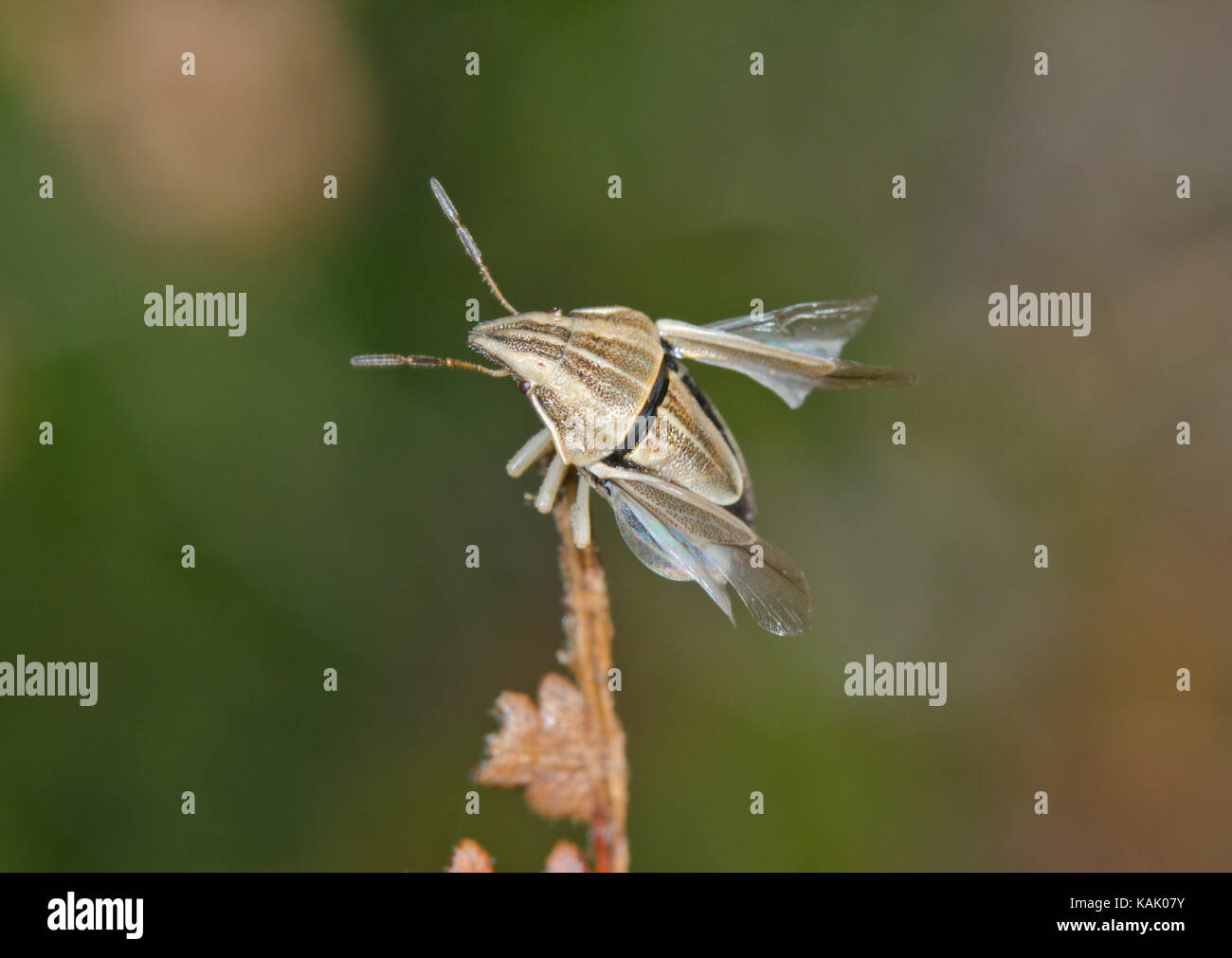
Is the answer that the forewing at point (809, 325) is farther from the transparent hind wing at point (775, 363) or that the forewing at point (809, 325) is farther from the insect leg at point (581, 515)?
the insect leg at point (581, 515)

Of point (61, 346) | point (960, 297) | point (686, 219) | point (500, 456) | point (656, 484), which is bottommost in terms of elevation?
point (656, 484)

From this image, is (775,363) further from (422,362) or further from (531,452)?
(422,362)

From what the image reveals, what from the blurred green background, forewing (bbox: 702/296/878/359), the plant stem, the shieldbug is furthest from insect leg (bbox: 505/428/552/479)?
the blurred green background

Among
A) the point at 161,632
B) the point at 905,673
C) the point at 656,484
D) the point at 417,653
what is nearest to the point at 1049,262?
the point at 905,673

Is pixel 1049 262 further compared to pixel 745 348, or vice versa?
pixel 1049 262

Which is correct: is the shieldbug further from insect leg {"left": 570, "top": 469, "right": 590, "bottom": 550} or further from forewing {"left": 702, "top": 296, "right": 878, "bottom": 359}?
forewing {"left": 702, "top": 296, "right": 878, "bottom": 359}

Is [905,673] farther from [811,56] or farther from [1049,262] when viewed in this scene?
[811,56]
